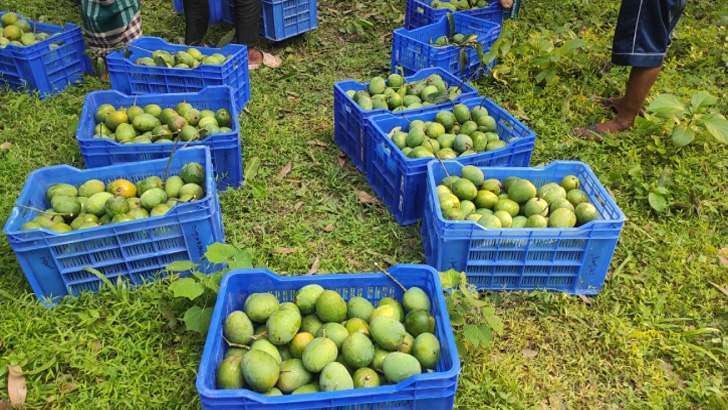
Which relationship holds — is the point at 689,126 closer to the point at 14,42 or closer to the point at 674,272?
the point at 674,272

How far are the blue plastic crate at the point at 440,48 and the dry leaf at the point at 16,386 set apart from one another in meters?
3.63

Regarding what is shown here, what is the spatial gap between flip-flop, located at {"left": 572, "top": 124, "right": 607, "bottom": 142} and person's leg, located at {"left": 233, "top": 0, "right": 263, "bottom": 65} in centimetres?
345

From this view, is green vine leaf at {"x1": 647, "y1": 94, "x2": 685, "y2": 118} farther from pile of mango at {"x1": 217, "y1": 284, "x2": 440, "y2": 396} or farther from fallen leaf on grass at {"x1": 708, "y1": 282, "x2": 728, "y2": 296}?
pile of mango at {"x1": 217, "y1": 284, "x2": 440, "y2": 396}

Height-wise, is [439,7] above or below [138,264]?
above

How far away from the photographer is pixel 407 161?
3279 mm

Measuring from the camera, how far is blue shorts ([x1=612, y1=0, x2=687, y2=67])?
3.98 meters

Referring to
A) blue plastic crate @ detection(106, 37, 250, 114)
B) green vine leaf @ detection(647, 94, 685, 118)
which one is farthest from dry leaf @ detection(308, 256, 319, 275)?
green vine leaf @ detection(647, 94, 685, 118)

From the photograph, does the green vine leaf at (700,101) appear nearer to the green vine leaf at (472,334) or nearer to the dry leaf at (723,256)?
the dry leaf at (723,256)

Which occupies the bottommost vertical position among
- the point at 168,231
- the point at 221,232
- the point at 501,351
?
the point at 501,351

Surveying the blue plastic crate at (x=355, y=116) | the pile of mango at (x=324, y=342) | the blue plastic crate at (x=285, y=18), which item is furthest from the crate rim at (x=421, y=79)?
the blue plastic crate at (x=285, y=18)

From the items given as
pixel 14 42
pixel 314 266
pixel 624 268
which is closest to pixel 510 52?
pixel 624 268

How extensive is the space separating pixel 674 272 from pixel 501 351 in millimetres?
1373

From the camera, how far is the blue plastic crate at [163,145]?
344 centimetres

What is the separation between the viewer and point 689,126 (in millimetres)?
4266
